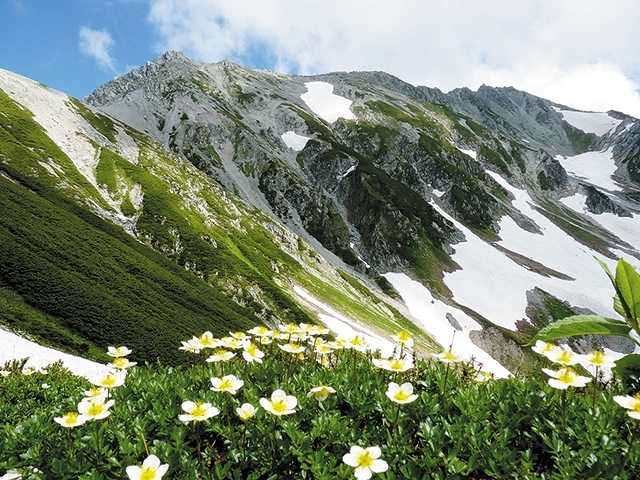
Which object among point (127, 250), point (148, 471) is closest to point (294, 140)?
point (127, 250)

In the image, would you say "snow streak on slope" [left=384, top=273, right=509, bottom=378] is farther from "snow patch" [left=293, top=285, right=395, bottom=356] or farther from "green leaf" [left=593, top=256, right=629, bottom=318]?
"green leaf" [left=593, top=256, right=629, bottom=318]

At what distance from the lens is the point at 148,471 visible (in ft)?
9.17

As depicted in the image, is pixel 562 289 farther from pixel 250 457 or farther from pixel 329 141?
pixel 250 457

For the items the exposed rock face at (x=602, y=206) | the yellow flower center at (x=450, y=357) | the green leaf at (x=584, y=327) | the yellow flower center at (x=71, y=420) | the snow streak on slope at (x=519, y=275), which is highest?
the exposed rock face at (x=602, y=206)

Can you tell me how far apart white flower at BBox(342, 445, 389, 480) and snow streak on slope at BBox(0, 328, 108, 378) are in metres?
26.6

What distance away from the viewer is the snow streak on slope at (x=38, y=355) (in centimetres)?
2476

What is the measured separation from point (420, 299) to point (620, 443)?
99381 mm

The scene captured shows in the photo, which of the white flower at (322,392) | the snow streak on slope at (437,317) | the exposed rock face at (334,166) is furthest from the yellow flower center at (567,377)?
the exposed rock face at (334,166)

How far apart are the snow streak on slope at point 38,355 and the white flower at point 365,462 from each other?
87.4 ft

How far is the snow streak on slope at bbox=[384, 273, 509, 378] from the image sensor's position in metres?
77.1

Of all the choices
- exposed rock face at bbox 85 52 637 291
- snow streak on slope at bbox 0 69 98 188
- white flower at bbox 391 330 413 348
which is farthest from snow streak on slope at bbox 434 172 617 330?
white flower at bbox 391 330 413 348

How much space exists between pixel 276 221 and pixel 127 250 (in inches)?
2183

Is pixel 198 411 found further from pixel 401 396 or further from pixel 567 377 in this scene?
pixel 567 377

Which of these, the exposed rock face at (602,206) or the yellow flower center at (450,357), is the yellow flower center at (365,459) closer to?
the yellow flower center at (450,357)
